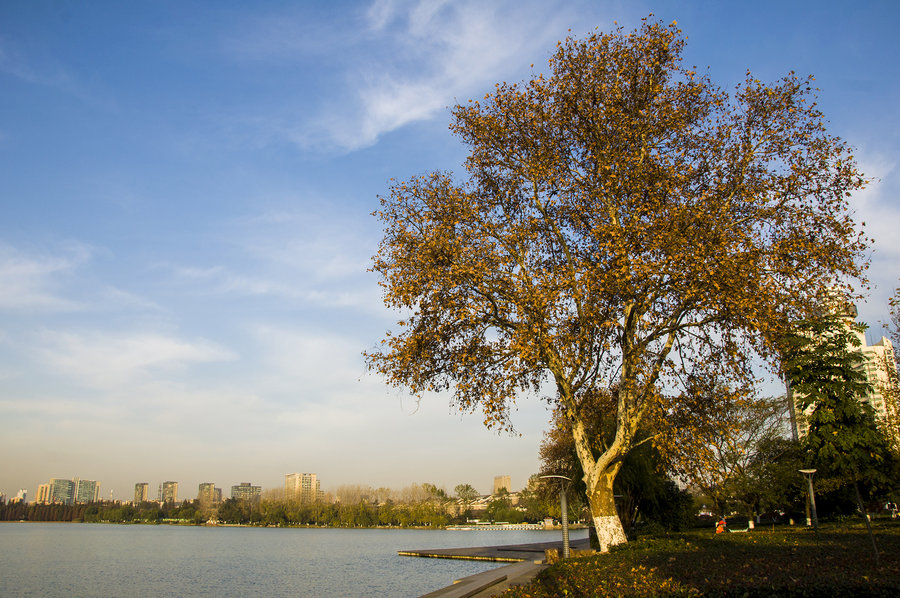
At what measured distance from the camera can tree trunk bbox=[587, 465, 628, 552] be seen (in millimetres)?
18250

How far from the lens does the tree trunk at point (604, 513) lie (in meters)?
18.2

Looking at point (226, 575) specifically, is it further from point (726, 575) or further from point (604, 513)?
point (726, 575)

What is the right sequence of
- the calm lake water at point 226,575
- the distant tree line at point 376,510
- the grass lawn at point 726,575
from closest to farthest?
the grass lawn at point 726,575 → the calm lake water at point 226,575 → the distant tree line at point 376,510

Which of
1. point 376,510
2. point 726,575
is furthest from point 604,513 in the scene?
point 376,510

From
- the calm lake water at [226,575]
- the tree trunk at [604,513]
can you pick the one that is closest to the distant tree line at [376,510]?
the calm lake water at [226,575]

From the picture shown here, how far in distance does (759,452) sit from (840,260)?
123 ft

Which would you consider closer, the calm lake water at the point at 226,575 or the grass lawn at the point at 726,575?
the grass lawn at the point at 726,575

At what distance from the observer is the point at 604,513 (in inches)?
718

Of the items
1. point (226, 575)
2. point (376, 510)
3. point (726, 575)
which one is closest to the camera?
point (726, 575)

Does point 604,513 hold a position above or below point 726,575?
above

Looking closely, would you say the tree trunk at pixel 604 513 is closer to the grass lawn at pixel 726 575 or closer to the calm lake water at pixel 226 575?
the grass lawn at pixel 726 575

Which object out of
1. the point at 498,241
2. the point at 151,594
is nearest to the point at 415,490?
the point at 151,594

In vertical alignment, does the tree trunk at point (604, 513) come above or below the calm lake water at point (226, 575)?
above

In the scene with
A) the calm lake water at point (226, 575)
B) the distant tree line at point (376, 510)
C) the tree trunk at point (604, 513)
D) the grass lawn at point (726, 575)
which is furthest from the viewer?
the distant tree line at point (376, 510)
